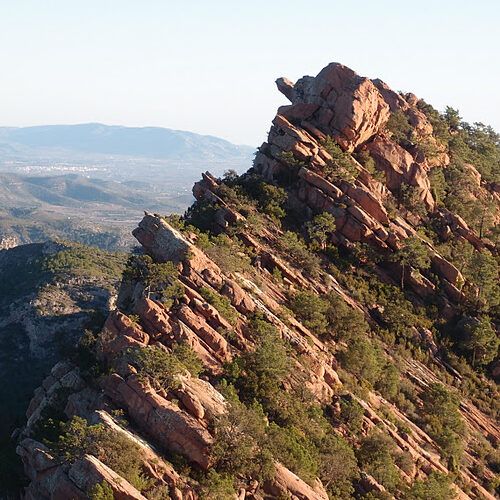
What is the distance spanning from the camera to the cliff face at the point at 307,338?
1259 inches

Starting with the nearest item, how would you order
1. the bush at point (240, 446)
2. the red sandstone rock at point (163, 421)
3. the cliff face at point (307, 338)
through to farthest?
the bush at point (240, 446)
the red sandstone rock at point (163, 421)
the cliff face at point (307, 338)

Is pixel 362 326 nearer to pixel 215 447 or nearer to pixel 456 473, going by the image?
pixel 456 473

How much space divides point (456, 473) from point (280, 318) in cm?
2001

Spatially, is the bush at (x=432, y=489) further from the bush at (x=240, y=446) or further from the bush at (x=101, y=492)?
the bush at (x=101, y=492)

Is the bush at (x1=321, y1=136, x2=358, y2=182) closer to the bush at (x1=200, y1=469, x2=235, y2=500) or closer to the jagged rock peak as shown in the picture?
the jagged rock peak

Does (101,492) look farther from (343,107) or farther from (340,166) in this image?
(343,107)

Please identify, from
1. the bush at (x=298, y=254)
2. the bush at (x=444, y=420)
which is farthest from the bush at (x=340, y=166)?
the bush at (x=444, y=420)

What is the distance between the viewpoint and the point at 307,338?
163 feet

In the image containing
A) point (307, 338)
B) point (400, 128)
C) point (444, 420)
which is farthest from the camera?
point (400, 128)

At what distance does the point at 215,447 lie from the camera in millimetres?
30938

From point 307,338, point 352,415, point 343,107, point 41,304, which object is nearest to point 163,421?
point 352,415

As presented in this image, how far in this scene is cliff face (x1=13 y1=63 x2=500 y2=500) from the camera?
32.0 metres

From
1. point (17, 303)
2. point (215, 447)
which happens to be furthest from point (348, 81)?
point (17, 303)

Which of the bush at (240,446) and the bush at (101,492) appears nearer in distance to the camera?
the bush at (101,492)
